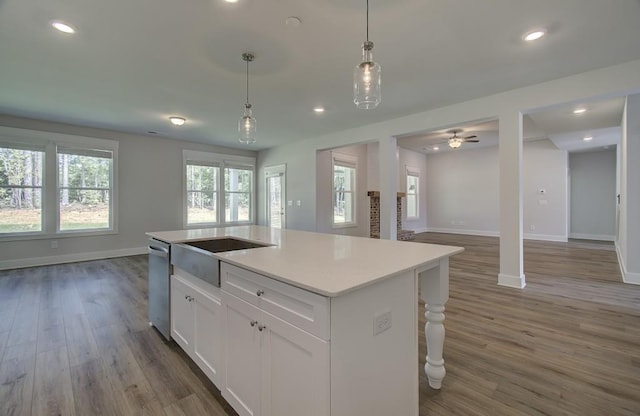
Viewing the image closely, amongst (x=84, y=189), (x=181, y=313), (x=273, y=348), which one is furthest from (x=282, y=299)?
(x=84, y=189)

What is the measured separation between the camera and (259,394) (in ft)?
4.35

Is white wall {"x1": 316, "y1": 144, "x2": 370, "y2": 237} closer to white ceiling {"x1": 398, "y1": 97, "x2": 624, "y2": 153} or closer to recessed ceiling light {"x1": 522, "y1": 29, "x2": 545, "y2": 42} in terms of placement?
white ceiling {"x1": 398, "y1": 97, "x2": 624, "y2": 153}

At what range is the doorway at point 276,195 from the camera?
7.38 m

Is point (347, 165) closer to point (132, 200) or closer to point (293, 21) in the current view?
point (132, 200)

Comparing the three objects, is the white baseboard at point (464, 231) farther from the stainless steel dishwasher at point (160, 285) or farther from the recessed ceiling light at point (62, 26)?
the recessed ceiling light at point (62, 26)

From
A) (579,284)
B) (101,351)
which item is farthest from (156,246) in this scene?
(579,284)

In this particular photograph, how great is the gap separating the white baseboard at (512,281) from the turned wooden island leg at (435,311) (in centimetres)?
263

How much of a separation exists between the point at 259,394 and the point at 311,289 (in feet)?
2.30

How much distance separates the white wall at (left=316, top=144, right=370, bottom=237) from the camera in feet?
21.7

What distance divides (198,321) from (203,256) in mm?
477

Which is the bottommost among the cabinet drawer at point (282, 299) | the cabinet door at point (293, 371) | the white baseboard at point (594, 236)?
the white baseboard at point (594, 236)

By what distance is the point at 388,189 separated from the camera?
507 centimetres

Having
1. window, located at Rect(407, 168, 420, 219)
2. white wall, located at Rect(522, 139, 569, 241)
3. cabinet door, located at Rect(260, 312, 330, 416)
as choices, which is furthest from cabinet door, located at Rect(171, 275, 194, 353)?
white wall, located at Rect(522, 139, 569, 241)

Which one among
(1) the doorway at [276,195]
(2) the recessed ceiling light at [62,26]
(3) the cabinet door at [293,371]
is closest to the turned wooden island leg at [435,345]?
(3) the cabinet door at [293,371]
